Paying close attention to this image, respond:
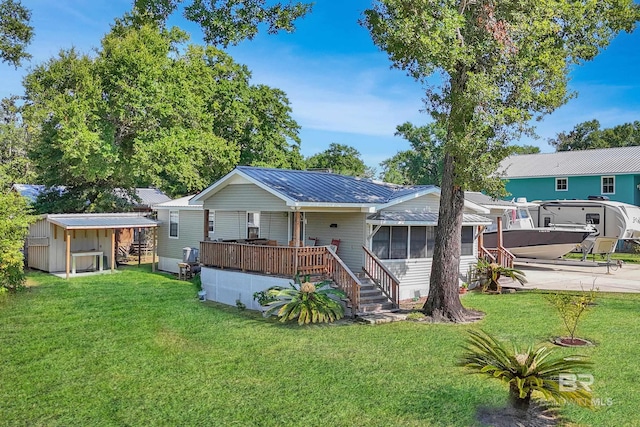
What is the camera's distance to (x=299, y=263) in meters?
12.3

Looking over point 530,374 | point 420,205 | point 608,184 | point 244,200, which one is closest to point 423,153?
point 608,184

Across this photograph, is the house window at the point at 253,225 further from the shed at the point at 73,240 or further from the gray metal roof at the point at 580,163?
the gray metal roof at the point at 580,163

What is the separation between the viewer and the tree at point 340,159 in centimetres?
4895

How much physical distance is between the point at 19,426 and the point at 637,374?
8.56 m

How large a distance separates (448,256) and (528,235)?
1121 cm

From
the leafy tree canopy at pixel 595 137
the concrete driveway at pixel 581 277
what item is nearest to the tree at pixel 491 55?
the concrete driveway at pixel 581 277

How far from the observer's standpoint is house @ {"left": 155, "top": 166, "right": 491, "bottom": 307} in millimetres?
12570

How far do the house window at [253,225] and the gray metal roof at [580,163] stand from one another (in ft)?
60.6

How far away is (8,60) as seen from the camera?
15812 mm

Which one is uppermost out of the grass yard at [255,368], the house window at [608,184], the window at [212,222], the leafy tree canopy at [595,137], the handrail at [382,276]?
the leafy tree canopy at [595,137]

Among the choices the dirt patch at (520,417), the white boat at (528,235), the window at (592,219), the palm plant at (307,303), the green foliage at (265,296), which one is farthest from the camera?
the window at (592,219)

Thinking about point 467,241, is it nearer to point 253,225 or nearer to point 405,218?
point 405,218

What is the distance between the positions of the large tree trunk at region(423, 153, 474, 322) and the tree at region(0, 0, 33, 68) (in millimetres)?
14026

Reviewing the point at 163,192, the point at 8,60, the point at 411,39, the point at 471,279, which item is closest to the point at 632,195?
the point at 471,279
